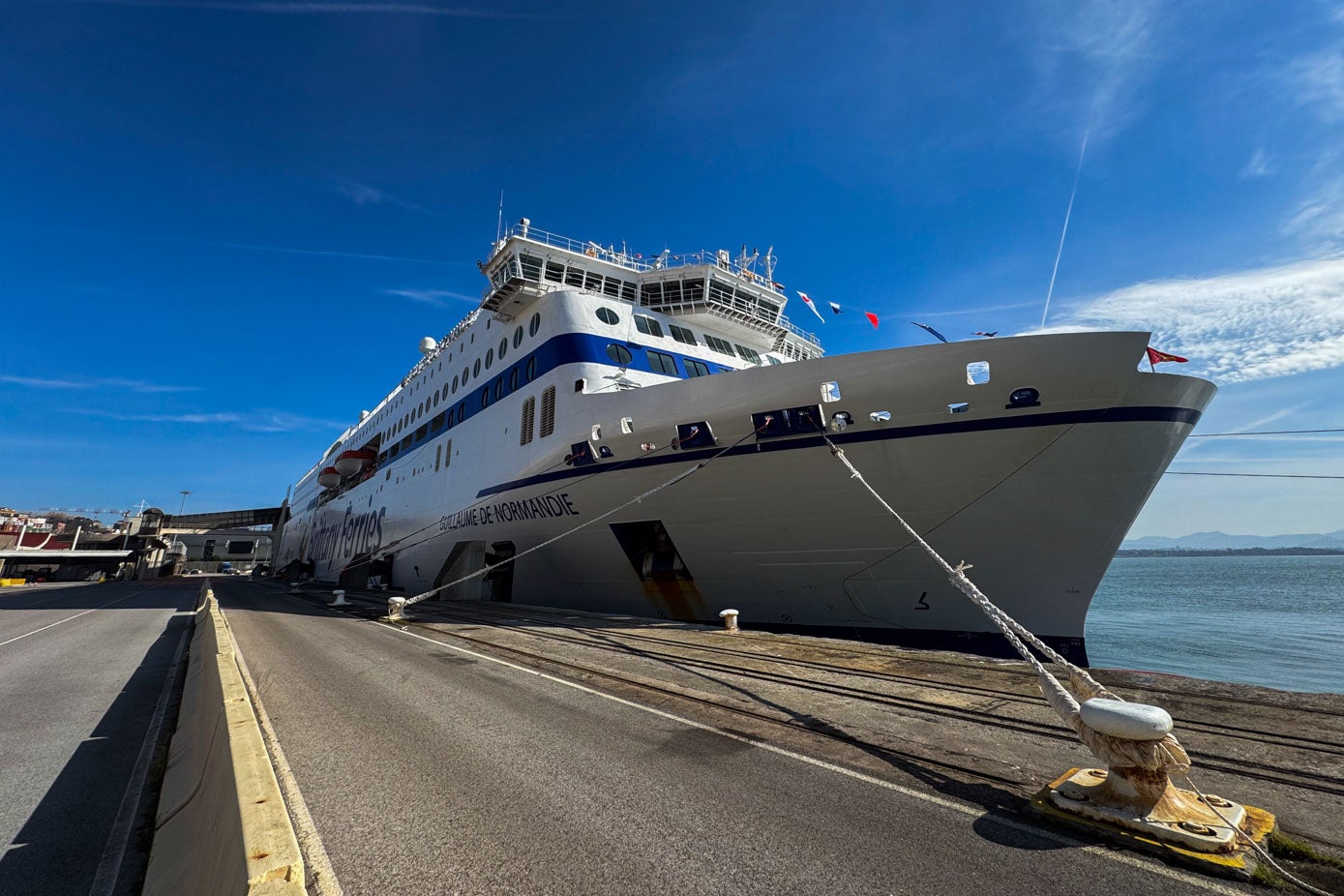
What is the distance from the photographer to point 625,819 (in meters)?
3.47

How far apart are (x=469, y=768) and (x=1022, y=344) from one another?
9223 millimetres

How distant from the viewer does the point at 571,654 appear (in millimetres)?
9086

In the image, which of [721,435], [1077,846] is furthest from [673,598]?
[1077,846]

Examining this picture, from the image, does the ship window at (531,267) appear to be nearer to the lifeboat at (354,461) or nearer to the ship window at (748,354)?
the ship window at (748,354)

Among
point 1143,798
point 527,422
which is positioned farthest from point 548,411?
point 1143,798

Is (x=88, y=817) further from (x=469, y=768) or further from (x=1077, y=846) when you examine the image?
(x=1077, y=846)

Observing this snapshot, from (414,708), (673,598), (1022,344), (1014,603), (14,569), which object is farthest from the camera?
(14,569)

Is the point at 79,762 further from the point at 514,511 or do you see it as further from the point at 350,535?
the point at 350,535

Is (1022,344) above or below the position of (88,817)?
above

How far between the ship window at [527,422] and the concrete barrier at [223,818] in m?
11.3

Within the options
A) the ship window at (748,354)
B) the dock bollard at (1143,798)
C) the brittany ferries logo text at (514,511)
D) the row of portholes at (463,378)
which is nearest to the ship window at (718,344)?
the ship window at (748,354)

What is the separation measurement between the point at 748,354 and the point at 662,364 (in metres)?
4.11

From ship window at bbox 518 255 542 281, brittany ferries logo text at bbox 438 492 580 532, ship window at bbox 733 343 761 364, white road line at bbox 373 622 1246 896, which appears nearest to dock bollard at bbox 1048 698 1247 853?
white road line at bbox 373 622 1246 896

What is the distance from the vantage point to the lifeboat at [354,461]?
3617 cm
